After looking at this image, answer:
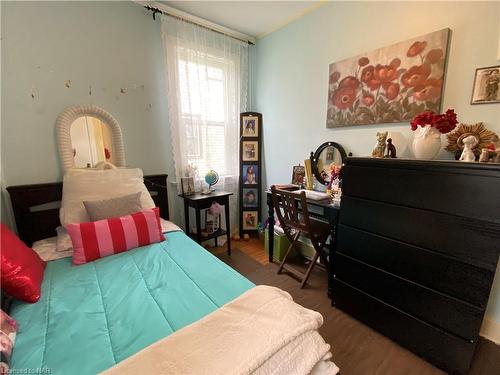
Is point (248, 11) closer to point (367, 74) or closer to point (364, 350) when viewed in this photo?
point (367, 74)

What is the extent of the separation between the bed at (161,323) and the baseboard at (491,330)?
143 centimetres

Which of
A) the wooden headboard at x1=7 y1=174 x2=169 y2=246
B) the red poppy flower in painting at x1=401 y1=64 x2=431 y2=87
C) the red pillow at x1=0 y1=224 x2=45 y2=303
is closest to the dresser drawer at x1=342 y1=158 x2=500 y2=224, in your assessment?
the red poppy flower in painting at x1=401 y1=64 x2=431 y2=87

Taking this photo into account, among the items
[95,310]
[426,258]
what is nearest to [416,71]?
[426,258]

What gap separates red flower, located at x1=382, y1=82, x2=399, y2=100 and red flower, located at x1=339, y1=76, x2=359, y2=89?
240 mm

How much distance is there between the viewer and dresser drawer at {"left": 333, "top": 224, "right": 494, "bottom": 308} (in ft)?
3.74

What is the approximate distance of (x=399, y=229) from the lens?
137 cm

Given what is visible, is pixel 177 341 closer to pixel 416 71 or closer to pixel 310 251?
pixel 310 251

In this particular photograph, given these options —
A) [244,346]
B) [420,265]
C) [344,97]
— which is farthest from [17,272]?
[344,97]

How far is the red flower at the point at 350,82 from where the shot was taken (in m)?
1.97

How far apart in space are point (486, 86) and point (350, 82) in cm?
90

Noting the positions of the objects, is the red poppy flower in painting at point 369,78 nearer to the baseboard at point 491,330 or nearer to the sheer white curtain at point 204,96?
the sheer white curtain at point 204,96

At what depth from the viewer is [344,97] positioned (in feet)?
6.76

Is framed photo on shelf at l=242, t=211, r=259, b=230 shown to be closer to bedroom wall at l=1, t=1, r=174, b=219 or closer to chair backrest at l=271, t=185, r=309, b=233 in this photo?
chair backrest at l=271, t=185, r=309, b=233

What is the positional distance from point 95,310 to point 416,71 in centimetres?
244
